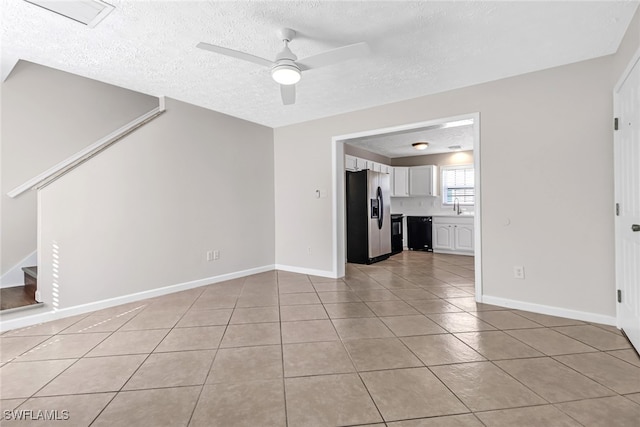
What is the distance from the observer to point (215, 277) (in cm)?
445

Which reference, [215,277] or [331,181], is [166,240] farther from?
[331,181]

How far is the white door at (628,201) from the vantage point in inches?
87.7

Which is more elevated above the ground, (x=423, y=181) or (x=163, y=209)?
(x=423, y=181)

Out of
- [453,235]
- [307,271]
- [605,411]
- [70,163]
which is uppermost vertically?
[70,163]

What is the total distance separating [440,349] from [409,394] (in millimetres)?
689

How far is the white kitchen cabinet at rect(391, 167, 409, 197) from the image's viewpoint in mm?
7859

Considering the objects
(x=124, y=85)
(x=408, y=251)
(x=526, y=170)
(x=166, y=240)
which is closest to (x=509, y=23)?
(x=526, y=170)

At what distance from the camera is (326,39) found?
2.54 metres

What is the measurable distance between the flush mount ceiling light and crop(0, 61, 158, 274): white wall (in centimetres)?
205

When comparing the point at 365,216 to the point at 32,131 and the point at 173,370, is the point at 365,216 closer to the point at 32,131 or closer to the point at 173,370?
the point at 173,370

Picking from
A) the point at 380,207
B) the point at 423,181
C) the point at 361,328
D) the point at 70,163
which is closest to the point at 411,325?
the point at 361,328

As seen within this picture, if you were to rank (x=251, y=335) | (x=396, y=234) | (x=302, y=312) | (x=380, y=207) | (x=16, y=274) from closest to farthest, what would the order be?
(x=251, y=335) → (x=302, y=312) → (x=16, y=274) → (x=380, y=207) → (x=396, y=234)

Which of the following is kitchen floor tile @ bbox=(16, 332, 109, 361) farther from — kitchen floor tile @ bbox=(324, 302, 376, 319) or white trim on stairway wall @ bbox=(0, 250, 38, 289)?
kitchen floor tile @ bbox=(324, 302, 376, 319)

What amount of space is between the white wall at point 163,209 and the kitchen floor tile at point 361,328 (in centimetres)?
240
